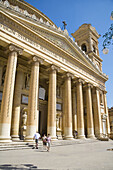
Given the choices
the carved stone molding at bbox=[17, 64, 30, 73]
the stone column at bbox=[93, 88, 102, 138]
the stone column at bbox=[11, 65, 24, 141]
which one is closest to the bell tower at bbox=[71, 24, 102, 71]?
the stone column at bbox=[93, 88, 102, 138]

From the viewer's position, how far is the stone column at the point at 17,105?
15891mm

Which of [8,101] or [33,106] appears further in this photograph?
[33,106]

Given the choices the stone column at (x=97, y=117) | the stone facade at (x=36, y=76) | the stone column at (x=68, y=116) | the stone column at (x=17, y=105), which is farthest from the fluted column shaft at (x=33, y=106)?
the stone column at (x=97, y=117)

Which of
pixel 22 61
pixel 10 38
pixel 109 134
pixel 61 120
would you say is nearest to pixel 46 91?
pixel 61 120

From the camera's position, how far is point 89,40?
3272cm

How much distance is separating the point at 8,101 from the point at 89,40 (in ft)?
86.8

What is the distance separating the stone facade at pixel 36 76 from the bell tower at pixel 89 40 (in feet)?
23.2

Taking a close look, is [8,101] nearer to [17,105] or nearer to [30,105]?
[30,105]

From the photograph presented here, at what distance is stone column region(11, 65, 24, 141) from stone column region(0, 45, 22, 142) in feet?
13.7

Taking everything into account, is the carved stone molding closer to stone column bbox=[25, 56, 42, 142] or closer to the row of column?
the row of column

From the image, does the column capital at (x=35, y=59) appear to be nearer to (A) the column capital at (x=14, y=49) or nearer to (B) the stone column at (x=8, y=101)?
(A) the column capital at (x=14, y=49)

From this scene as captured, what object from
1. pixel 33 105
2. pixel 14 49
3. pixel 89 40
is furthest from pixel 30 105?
pixel 89 40

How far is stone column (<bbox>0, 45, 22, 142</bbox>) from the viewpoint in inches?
450

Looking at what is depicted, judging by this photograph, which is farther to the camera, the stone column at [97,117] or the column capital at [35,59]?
the stone column at [97,117]
